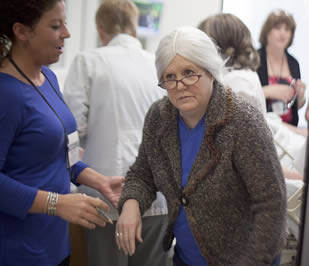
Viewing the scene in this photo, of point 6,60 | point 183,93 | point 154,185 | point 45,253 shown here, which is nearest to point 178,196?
point 154,185

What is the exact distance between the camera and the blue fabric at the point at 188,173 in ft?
3.57

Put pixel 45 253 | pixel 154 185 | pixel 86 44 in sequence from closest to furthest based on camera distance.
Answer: pixel 45 253 → pixel 154 185 → pixel 86 44

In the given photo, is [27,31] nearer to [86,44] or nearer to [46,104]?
[46,104]

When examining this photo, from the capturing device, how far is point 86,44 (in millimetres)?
3332

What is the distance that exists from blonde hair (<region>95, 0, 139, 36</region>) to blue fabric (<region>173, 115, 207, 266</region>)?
894 millimetres

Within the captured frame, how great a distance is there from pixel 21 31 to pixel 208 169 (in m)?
0.68

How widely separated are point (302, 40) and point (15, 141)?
2.80m

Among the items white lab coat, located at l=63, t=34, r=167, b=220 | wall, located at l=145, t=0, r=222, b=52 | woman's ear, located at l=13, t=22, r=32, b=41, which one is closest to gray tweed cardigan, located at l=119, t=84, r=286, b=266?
woman's ear, located at l=13, t=22, r=32, b=41

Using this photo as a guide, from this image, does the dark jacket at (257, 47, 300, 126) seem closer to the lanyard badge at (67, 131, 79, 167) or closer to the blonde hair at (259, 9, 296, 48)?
the blonde hair at (259, 9, 296, 48)

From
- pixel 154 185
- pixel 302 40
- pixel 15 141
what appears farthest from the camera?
pixel 302 40

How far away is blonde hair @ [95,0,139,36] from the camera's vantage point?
5.95 feet

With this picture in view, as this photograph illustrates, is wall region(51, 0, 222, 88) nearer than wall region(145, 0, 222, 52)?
Yes

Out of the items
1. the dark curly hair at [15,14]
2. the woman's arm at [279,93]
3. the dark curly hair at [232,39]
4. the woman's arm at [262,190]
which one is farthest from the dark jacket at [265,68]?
the dark curly hair at [15,14]

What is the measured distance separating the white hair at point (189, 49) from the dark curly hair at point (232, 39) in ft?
2.44
